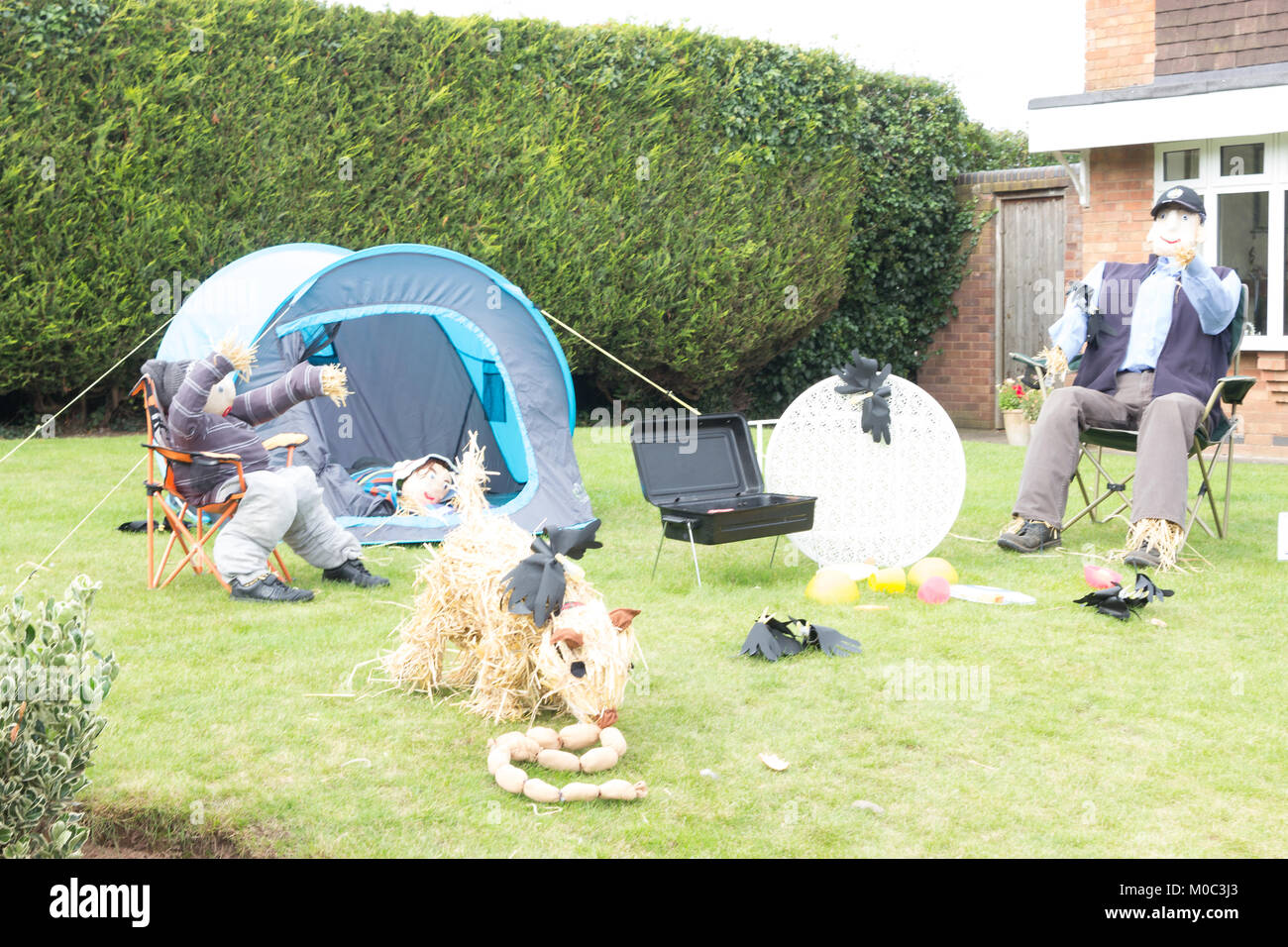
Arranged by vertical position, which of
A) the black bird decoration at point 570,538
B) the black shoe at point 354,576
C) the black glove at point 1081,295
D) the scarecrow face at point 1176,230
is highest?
the scarecrow face at point 1176,230

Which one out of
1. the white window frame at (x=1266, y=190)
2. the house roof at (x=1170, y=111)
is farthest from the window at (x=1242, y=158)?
the house roof at (x=1170, y=111)

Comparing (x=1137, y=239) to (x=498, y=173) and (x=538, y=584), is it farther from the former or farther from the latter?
(x=538, y=584)

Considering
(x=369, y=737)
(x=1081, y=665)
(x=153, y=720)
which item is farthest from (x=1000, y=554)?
(x=153, y=720)

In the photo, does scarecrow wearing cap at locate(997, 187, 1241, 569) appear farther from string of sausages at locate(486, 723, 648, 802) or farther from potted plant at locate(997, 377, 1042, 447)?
potted plant at locate(997, 377, 1042, 447)

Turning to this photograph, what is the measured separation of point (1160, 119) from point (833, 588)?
6454 millimetres

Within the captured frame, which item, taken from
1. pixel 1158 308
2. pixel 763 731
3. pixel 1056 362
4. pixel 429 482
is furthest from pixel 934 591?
pixel 429 482

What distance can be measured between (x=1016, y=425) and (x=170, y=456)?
7.33 metres

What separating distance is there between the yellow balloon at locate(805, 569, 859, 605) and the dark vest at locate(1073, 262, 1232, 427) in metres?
2.02

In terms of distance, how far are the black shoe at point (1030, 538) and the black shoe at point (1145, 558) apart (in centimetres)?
47

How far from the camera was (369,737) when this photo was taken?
336 centimetres

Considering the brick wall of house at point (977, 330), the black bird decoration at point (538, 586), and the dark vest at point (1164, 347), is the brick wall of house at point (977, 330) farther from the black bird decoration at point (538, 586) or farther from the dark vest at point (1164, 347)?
the black bird decoration at point (538, 586)

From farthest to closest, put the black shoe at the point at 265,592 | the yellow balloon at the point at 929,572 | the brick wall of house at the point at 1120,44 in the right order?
the brick wall of house at the point at 1120,44, the yellow balloon at the point at 929,572, the black shoe at the point at 265,592

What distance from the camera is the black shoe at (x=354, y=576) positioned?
17.2 feet

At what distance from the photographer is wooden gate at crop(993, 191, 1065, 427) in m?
11.6
